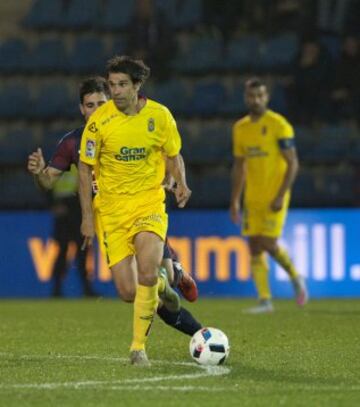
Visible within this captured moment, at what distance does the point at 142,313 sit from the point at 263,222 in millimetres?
5335

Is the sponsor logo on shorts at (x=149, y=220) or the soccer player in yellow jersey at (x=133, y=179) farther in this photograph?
the sponsor logo on shorts at (x=149, y=220)

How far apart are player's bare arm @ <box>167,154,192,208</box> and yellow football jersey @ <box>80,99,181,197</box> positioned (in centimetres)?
6

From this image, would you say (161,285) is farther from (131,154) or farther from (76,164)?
(76,164)

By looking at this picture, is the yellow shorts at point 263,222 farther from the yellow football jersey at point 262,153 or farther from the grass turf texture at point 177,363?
the grass turf texture at point 177,363

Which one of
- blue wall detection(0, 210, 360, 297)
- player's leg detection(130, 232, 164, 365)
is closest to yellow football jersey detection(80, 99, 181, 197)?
player's leg detection(130, 232, 164, 365)

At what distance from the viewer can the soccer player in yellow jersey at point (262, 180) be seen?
493 inches

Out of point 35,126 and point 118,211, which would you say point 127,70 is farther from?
point 35,126

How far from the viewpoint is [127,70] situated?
24.5 feet

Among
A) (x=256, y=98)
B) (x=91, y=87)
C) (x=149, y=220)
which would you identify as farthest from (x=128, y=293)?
(x=256, y=98)

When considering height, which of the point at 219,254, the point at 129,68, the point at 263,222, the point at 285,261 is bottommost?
the point at 219,254

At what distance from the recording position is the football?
23.9 feet

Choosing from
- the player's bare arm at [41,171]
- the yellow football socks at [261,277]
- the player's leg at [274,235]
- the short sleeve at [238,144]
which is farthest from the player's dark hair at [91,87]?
the yellow football socks at [261,277]

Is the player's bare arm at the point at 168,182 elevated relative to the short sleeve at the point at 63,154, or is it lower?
lower

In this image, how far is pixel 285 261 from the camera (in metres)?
12.8
